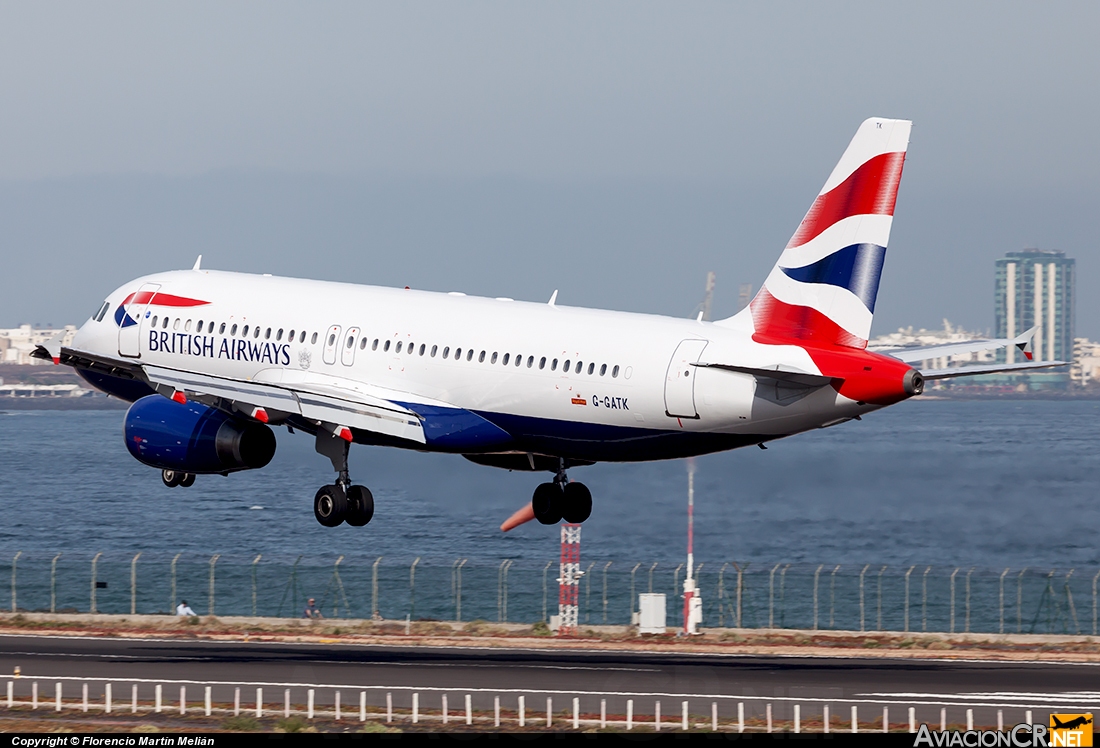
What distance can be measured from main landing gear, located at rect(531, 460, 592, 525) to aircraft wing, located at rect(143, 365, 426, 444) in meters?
4.62

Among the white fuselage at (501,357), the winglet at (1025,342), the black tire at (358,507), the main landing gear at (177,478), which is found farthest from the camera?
the main landing gear at (177,478)

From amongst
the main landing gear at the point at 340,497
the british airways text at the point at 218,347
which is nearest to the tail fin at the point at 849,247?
the main landing gear at the point at 340,497

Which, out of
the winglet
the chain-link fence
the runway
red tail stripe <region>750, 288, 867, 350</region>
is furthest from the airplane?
the chain-link fence

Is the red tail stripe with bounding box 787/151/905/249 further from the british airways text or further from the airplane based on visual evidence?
the british airways text

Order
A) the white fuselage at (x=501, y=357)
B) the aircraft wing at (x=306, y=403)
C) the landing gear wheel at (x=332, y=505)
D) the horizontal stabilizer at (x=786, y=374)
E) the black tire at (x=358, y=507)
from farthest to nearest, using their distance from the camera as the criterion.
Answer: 1. the black tire at (x=358, y=507)
2. the landing gear wheel at (x=332, y=505)
3. the aircraft wing at (x=306, y=403)
4. the white fuselage at (x=501, y=357)
5. the horizontal stabilizer at (x=786, y=374)

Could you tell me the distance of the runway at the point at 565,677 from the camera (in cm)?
4912

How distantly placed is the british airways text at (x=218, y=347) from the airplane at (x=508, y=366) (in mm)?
57

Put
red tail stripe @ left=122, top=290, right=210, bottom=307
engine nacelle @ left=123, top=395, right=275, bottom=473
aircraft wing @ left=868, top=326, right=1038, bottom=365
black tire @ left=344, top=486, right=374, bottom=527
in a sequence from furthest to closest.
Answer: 1. red tail stripe @ left=122, top=290, right=210, bottom=307
2. engine nacelle @ left=123, top=395, right=275, bottom=473
3. black tire @ left=344, top=486, right=374, bottom=527
4. aircraft wing @ left=868, top=326, right=1038, bottom=365

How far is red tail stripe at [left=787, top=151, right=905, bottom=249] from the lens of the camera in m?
41.2

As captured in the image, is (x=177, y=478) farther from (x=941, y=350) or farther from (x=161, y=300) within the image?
(x=941, y=350)

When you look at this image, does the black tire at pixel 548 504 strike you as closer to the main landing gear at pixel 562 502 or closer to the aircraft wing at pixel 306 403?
the main landing gear at pixel 562 502

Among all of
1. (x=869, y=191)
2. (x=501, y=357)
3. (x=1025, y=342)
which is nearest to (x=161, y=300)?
(x=501, y=357)

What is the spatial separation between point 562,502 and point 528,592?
68123mm

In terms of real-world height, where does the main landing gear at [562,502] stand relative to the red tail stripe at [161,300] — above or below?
below
